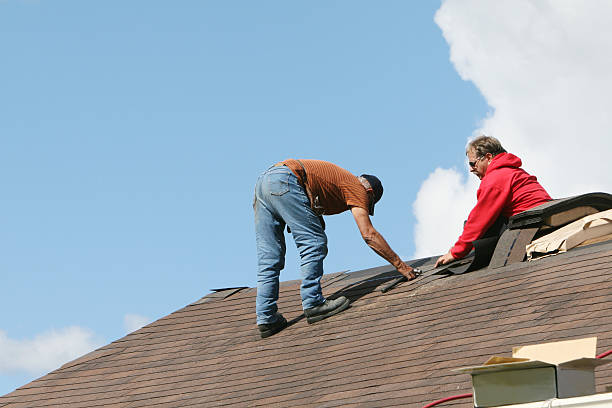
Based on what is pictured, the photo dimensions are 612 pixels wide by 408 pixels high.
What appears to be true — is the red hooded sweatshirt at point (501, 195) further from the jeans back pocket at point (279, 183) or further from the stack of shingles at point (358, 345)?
the jeans back pocket at point (279, 183)

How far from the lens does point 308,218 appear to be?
23.4 ft

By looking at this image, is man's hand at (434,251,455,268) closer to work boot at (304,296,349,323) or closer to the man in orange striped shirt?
the man in orange striped shirt

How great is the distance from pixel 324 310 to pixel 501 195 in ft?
5.22

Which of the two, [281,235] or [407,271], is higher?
[281,235]

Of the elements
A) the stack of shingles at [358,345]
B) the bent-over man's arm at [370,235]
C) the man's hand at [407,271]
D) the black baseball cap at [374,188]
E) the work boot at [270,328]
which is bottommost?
the stack of shingles at [358,345]

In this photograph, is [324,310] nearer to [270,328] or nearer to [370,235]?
[270,328]

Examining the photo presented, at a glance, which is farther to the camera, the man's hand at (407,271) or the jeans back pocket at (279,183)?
the man's hand at (407,271)

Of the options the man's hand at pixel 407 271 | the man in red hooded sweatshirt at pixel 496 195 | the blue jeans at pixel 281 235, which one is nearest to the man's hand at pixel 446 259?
the man in red hooded sweatshirt at pixel 496 195

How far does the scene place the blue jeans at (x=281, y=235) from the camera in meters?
7.12

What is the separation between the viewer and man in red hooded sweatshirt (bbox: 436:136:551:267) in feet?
22.8

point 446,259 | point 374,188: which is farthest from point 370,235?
point 446,259

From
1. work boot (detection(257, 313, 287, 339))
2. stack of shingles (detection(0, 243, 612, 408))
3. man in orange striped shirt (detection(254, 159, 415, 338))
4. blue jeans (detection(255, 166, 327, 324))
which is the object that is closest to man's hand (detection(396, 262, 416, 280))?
man in orange striped shirt (detection(254, 159, 415, 338))

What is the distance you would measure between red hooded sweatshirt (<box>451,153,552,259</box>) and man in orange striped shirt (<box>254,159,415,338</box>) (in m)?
0.71

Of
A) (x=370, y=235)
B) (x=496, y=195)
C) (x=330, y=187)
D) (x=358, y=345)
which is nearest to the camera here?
(x=358, y=345)
